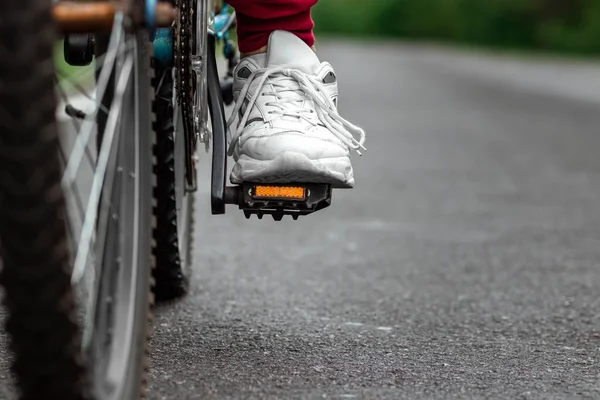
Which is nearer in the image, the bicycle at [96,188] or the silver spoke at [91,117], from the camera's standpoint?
the bicycle at [96,188]

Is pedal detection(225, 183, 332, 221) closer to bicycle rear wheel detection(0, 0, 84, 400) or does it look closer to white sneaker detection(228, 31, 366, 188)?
white sneaker detection(228, 31, 366, 188)

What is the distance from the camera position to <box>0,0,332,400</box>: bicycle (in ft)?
4.72

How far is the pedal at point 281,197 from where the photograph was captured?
2.50 meters

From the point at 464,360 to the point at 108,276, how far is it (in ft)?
3.58

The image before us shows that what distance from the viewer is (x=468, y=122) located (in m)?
12.9

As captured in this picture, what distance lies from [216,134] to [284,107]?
0.58 feet

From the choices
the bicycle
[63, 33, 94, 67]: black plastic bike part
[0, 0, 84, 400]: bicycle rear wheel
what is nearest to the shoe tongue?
the bicycle

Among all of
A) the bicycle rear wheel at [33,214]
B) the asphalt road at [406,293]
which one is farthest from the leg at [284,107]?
the bicycle rear wheel at [33,214]

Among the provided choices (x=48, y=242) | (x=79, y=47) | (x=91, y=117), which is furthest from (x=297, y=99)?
(x=48, y=242)

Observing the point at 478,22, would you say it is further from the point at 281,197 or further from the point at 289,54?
the point at 281,197

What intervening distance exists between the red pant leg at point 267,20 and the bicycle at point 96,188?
78mm

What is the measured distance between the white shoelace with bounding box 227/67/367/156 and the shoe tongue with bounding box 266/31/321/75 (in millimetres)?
22

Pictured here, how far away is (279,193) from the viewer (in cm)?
249

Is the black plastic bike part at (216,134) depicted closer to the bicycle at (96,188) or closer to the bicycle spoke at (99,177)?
the bicycle at (96,188)
